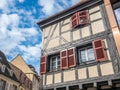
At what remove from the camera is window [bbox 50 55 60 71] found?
975cm

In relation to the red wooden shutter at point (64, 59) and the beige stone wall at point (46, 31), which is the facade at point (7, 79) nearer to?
the beige stone wall at point (46, 31)

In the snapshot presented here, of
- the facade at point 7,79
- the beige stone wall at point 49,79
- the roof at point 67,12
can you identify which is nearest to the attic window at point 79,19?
the roof at point 67,12

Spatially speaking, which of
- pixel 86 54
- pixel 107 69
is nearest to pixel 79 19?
pixel 86 54

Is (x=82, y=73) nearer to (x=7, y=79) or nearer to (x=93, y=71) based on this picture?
(x=93, y=71)

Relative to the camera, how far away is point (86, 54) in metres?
8.98

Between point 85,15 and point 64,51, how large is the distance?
264 cm

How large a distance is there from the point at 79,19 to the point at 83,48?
1950 mm

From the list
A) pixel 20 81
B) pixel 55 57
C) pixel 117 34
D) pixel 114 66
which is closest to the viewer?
pixel 114 66

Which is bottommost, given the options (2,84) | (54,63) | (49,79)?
(49,79)

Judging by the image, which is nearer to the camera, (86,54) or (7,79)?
(86,54)

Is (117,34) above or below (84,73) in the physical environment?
above

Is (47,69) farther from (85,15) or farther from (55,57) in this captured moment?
(85,15)

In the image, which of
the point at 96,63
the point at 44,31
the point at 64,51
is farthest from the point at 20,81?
the point at 96,63

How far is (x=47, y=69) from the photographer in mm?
9805
